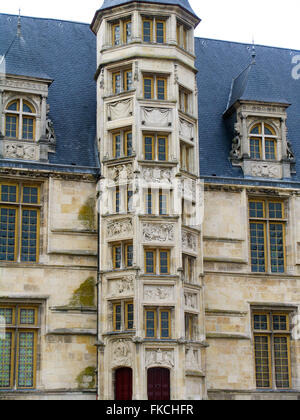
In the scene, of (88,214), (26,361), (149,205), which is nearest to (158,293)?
(149,205)

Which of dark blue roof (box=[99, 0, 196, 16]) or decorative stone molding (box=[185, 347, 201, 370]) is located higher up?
dark blue roof (box=[99, 0, 196, 16])

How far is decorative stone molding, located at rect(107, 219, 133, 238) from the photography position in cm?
2905

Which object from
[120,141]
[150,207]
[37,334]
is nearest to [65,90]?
[120,141]

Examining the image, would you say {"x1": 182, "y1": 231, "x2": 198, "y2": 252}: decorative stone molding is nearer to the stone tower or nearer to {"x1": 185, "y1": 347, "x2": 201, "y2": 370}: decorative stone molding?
the stone tower

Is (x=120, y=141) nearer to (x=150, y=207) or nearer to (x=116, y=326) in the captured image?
(x=150, y=207)

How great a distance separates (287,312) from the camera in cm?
3120

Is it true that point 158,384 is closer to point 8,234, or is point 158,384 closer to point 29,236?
point 29,236

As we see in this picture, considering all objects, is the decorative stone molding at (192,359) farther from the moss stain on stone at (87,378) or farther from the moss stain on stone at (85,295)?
the moss stain on stone at (85,295)

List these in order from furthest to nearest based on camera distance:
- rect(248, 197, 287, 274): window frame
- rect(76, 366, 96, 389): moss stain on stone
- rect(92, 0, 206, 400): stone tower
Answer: rect(248, 197, 287, 274): window frame < rect(76, 366, 96, 389): moss stain on stone < rect(92, 0, 206, 400): stone tower

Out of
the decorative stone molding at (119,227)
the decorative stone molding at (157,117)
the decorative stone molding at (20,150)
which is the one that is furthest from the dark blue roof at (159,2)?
the decorative stone molding at (119,227)

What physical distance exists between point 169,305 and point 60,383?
426cm

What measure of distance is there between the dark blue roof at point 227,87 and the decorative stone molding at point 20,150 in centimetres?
603

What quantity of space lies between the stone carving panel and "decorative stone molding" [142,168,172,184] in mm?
3816

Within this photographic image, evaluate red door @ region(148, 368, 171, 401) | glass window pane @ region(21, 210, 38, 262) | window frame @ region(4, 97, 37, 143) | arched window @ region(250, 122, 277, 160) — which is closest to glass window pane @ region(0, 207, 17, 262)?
glass window pane @ region(21, 210, 38, 262)
